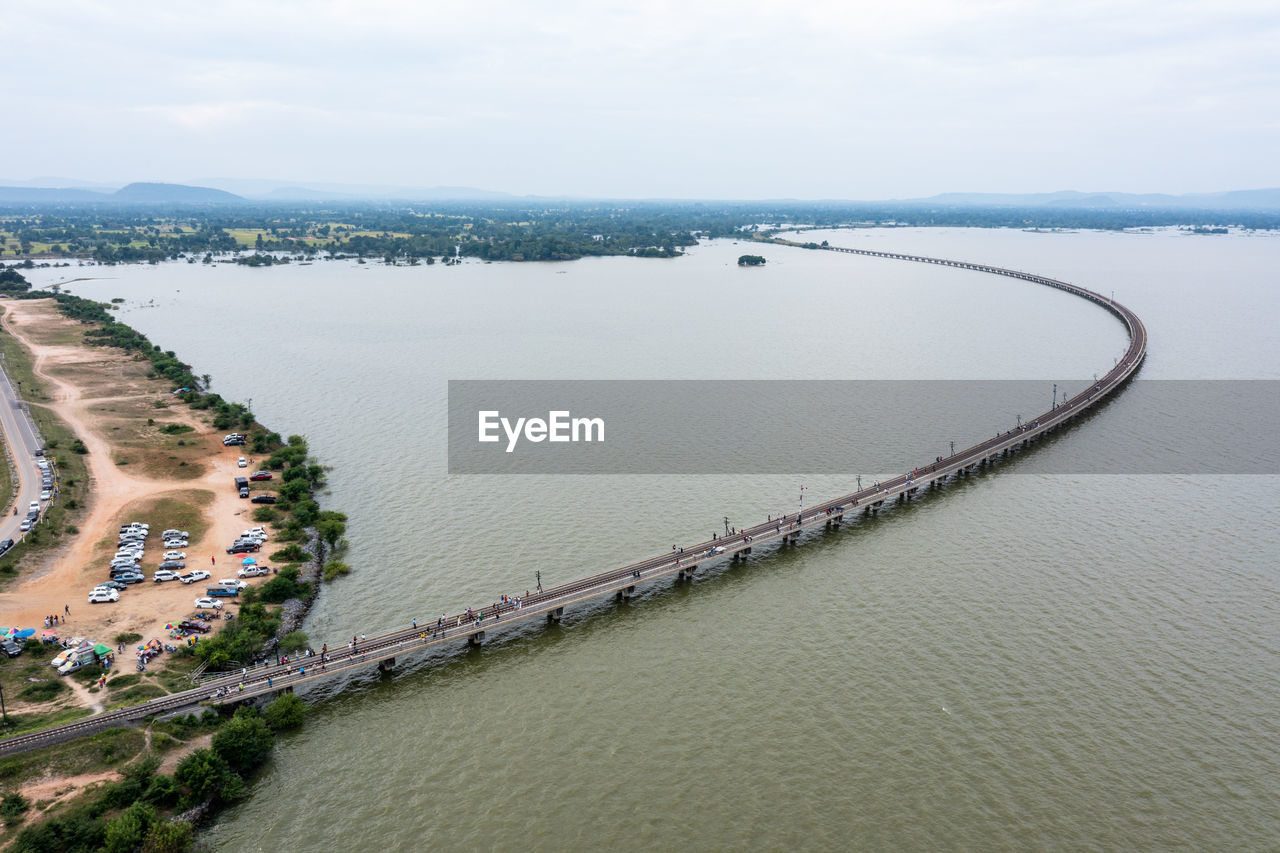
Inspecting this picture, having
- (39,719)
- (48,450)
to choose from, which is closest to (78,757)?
(39,719)

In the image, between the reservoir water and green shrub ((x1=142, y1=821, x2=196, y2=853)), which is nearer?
green shrub ((x1=142, y1=821, x2=196, y2=853))

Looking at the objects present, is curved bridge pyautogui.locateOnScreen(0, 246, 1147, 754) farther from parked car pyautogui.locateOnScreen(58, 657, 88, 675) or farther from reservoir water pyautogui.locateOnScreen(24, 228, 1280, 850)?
parked car pyautogui.locateOnScreen(58, 657, 88, 675)

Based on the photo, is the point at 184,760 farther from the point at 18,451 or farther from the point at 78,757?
the point at 18,451

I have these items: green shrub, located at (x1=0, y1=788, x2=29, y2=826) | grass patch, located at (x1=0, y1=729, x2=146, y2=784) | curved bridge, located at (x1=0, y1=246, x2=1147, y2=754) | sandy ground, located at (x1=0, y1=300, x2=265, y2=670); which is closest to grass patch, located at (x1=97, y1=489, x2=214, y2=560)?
sandy ground, located at (x1=0, y1=300, x2=265, y2=670)

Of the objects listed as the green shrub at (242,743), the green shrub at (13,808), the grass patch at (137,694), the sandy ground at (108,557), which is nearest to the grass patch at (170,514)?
the sandy ground at (108,557)

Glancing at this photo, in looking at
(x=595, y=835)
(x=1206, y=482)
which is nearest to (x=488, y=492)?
(x=595, y=835)

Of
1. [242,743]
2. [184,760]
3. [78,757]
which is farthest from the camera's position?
[242,743]
